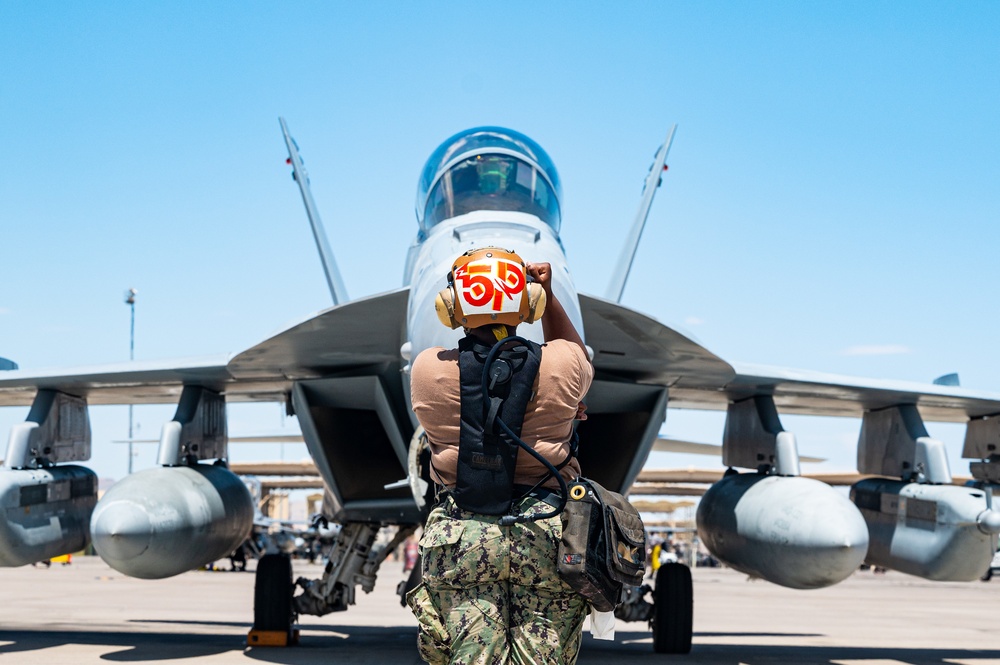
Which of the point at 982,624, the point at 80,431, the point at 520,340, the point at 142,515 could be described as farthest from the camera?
the point at 982,624

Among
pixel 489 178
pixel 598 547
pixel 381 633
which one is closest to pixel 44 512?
pixel 381 633

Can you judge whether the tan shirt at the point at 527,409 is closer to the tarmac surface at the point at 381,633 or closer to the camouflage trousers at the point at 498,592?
the camouflage trousers at the point at 498,592

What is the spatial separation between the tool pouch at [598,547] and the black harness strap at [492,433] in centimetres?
20

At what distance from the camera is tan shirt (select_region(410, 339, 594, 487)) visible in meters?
2.95

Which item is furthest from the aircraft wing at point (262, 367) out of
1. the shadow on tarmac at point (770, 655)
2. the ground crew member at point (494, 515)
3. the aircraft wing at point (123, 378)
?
the ground crew member at point (494, 515)

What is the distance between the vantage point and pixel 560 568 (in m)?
2.79

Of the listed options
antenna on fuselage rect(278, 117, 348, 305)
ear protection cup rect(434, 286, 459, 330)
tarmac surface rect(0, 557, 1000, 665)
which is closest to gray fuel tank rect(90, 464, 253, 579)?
tarmac surface rect(0, 557, 1000, 665)

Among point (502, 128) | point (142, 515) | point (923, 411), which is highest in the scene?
point (502, 128)

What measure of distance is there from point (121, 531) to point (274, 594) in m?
2.34

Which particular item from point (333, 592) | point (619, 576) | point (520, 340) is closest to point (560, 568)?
point (619, 576)

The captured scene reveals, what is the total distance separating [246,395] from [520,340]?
26.8 ft

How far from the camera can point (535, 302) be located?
3.04 metres

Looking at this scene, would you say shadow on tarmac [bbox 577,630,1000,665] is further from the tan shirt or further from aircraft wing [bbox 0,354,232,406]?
the tan shirt

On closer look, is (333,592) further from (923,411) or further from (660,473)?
(660,473)
